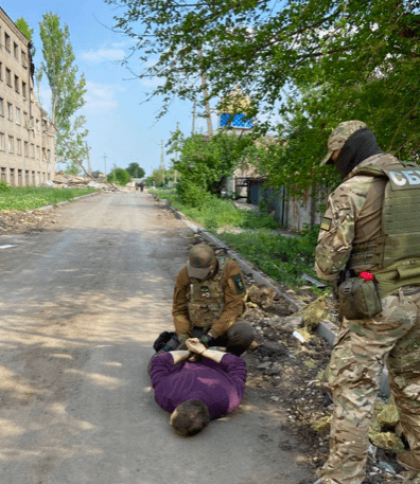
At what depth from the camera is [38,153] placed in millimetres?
44219

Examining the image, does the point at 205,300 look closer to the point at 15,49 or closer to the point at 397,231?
the point at 397,231

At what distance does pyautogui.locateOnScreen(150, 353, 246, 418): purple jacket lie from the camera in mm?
3383

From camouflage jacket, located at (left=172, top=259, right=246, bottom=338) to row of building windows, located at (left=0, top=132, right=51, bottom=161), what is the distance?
111 ft

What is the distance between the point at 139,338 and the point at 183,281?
1312 mm

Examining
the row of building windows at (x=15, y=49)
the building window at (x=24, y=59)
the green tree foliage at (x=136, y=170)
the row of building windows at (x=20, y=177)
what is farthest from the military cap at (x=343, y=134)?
the green tree foliage at (x=136, y=170)

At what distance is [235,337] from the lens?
4086mm

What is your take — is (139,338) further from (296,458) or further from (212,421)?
(296,458)

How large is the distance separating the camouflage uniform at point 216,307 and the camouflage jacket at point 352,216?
165 centimetres

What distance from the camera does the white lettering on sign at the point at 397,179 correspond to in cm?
231

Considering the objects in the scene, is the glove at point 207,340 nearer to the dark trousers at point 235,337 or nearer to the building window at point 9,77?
the dark trousers at point 235,337

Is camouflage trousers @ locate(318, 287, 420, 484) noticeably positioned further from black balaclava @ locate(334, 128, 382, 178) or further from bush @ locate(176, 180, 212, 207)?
bush @ locate(176, 180, 212, 207)

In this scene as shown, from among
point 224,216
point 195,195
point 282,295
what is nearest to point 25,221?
point 224,216

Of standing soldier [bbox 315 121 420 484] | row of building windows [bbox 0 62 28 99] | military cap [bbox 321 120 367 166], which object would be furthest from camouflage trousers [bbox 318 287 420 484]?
row of building windows [bbox 0 62 28 99]

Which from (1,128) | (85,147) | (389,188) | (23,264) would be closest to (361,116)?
(389,188)
